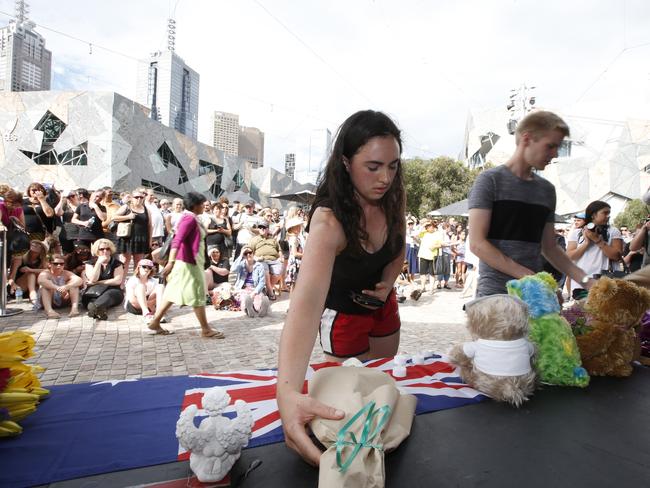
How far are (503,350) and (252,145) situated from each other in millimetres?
51657

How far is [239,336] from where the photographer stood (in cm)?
537

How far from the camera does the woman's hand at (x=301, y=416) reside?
925 mm

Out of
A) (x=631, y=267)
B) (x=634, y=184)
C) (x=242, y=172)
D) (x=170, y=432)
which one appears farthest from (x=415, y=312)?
(x=634, y=184)

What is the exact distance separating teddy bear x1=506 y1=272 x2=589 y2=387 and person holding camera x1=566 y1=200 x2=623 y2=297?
352 centimetres

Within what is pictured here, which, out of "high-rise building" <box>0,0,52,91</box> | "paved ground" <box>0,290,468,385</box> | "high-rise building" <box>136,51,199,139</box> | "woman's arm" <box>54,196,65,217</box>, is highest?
"high-rise building" <box>0,0,52,91</box>

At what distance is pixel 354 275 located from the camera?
1.64 meters

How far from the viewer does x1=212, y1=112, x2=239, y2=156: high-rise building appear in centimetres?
4662

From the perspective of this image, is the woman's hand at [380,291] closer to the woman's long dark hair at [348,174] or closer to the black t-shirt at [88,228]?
the woman's long dark hair at [348,174]

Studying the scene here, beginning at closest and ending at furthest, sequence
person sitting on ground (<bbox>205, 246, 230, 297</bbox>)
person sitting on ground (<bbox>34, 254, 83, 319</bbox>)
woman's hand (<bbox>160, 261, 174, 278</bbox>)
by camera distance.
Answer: woman's hand (<bbox>160, 261, 174, 278</bbox>) < person sitting on ground (<bbox>34, 254, 83, 319</bbox>) < person sitting on ground (<bbox>205, 246, 230, 297</bbox>)

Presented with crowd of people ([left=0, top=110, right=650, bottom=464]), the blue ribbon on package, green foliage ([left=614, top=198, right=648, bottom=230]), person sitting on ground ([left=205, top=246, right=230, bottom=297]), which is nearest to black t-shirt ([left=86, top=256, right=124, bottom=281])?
crowd of people ([left=0, top=110, right=650, bottom=464])

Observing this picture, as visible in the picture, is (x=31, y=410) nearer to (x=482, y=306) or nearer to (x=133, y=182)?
(x=482, y=306)

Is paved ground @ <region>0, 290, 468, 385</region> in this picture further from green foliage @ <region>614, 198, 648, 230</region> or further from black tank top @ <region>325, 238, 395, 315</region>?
green foliage @ <region>614, 198, 648, 230</region>

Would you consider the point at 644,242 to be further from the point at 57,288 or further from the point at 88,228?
the point at 88,228

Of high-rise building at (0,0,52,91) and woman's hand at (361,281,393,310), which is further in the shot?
high-rise building at (0,0,52,91)
